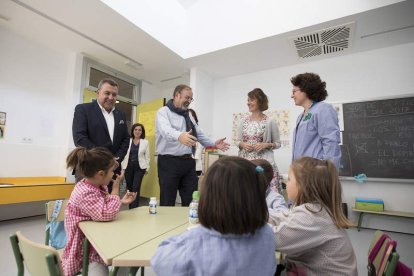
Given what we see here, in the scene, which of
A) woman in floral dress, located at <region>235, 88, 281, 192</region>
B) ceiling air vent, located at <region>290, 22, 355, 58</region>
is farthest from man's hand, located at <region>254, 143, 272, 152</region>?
ceiling air vent, located at <region>290, 22, 355, 58</region>

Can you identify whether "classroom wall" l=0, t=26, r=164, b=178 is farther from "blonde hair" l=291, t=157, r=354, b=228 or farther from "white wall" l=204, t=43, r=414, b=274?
"blonde hair" l=291, t=157, r=354, b=228

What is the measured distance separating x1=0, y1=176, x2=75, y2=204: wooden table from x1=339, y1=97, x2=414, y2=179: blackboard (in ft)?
13.2

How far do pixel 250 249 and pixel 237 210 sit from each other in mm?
112

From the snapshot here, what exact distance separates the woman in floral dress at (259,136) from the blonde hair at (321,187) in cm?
118

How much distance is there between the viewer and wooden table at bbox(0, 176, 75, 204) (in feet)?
9.85

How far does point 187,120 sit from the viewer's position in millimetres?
2281

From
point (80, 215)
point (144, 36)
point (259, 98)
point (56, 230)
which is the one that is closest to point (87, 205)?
point (80, 215)

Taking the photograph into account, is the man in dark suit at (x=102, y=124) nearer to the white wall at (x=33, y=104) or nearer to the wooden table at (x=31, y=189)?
the wooden table at (x=31, y=189)

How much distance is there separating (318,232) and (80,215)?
1063 millimetres

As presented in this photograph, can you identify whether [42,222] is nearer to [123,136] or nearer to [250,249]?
[123,136]

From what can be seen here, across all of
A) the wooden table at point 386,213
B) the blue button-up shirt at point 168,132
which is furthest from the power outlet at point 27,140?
the wooden table at point 386,213

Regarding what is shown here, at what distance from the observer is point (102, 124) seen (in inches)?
81.5

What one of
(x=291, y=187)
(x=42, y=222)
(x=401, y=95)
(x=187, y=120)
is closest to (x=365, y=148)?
(x=401, y=95)

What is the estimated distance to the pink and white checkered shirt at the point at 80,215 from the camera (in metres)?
1.15
